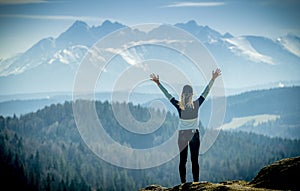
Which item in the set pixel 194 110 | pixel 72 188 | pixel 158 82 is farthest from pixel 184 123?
pixel 72 188

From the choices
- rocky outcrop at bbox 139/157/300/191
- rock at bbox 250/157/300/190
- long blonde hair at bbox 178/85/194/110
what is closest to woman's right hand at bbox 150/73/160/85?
long blonde hair at bbox 178/85/194/110

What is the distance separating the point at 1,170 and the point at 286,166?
166 meters

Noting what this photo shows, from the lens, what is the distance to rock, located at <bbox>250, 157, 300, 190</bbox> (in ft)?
53.1

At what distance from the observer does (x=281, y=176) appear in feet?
55.6

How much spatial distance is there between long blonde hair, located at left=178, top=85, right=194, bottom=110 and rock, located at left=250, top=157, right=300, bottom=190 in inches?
155

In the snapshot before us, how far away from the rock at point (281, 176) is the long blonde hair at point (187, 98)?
12.9ft

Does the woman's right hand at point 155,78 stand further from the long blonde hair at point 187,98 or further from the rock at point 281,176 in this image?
the rock at point 281,176

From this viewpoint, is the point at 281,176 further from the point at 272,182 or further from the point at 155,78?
the point at 155,78

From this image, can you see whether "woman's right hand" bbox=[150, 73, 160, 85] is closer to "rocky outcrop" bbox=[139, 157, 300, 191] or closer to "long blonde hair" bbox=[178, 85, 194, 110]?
"long blonde hair" bbox=[178, 85, 194, 110]

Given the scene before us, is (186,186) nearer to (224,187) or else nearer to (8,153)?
(224,187)

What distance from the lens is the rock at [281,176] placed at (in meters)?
16.2

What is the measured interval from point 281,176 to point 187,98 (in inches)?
184

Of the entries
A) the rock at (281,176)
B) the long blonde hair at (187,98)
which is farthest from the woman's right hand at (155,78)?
the rock at (281,176)

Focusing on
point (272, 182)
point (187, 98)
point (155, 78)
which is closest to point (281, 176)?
point (272, 182)
